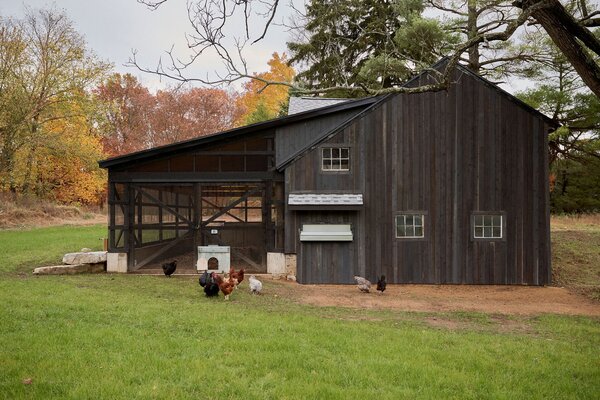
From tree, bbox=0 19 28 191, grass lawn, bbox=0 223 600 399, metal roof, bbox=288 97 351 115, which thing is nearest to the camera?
grass lawn, bbox=0 223 600 399

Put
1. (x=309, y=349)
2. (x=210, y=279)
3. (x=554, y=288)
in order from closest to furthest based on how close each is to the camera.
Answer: (x=309, y=349), (x=210, y=279), (x=554, y=288)

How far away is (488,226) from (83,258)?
12.1 meters

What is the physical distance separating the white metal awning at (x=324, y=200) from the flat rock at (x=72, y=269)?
6.19 metres

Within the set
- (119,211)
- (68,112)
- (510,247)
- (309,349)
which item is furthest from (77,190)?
(309,349)

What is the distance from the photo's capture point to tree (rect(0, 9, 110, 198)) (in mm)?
29031

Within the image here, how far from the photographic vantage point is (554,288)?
14.4 metres

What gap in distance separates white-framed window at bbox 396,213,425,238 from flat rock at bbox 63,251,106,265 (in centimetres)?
902

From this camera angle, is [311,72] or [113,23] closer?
[113,23]

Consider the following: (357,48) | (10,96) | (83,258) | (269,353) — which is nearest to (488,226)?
(269,353)

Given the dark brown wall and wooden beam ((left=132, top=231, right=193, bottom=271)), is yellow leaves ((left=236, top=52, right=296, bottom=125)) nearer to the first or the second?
wooden beam ((left=132, top=231, right=193, bottom=271))

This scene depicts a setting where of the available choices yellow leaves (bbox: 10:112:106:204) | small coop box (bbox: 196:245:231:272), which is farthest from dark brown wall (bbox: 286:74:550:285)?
yellow leaves (bbox: 10:112:106:204)

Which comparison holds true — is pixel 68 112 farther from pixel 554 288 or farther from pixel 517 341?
pixel 517 341

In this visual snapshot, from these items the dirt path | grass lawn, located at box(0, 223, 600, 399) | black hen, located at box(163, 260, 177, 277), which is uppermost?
black hen, located at box(163, 260, 177, 277)

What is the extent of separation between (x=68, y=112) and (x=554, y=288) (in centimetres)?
3054
